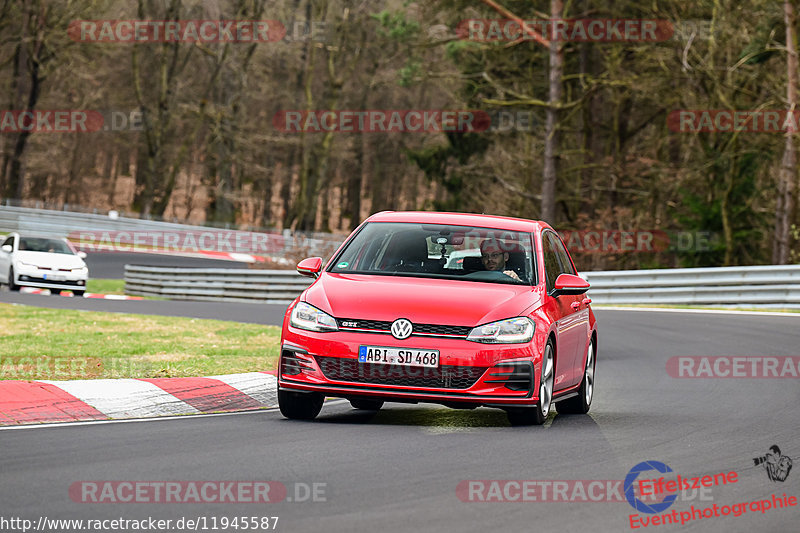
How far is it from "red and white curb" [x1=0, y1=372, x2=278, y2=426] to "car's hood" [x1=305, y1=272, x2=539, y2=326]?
168cm

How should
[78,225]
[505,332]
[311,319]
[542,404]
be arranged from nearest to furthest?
[505,332] < [311,319] < [542,404] < [78,225]

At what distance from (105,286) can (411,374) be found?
28350 mm

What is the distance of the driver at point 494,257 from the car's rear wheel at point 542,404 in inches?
30.5

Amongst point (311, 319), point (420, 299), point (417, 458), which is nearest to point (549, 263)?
point (420, 299)

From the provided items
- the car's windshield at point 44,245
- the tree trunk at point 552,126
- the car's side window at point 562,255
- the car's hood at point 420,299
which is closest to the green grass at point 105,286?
the car's windshield at point 44,245

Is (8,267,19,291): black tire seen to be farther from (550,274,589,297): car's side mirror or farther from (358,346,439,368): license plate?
(358,346,439,368): license plate

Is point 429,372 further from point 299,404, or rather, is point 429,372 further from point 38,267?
point 38,267

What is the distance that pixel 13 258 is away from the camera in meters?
29.4

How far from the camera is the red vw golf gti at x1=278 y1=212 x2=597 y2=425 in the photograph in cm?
859

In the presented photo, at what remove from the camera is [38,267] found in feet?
96.2

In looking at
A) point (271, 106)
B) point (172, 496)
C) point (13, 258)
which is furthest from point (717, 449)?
point (271, 106)

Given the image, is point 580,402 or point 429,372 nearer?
point 429,372

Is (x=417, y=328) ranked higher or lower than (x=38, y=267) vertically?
higher

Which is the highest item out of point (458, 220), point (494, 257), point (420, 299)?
point (458, 220)
